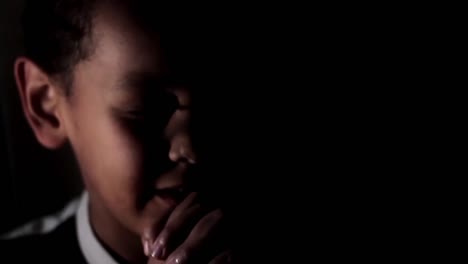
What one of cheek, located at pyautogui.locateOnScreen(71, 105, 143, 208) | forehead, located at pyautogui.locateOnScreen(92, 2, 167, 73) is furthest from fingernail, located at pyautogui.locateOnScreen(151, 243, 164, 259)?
forehead, located at pyautogui.locateOnScreen(92, 2, 167, 73)

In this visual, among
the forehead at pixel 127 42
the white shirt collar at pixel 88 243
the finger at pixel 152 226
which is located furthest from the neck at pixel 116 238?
the forehead at pixel 127 42

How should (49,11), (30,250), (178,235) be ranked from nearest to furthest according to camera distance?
(178,235) → (49,11) → (30,250)

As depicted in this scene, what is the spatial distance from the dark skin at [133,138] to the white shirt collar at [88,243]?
0.36ft

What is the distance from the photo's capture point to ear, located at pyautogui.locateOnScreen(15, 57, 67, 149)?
84cm

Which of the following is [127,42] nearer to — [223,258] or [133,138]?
[133,138]

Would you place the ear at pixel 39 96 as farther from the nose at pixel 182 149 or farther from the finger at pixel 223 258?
the finger at pixel 223 258

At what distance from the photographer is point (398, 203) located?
3.26 feet

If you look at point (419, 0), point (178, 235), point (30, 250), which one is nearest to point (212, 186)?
point (178, 235)

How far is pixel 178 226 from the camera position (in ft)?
2.31

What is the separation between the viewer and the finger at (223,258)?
0.71 m

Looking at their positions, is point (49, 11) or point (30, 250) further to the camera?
point (30, 250)

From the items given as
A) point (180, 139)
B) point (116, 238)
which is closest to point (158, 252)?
point (180, 139)

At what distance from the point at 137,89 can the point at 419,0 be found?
0.49m

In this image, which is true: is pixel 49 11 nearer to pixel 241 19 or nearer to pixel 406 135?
pixel 241 19
